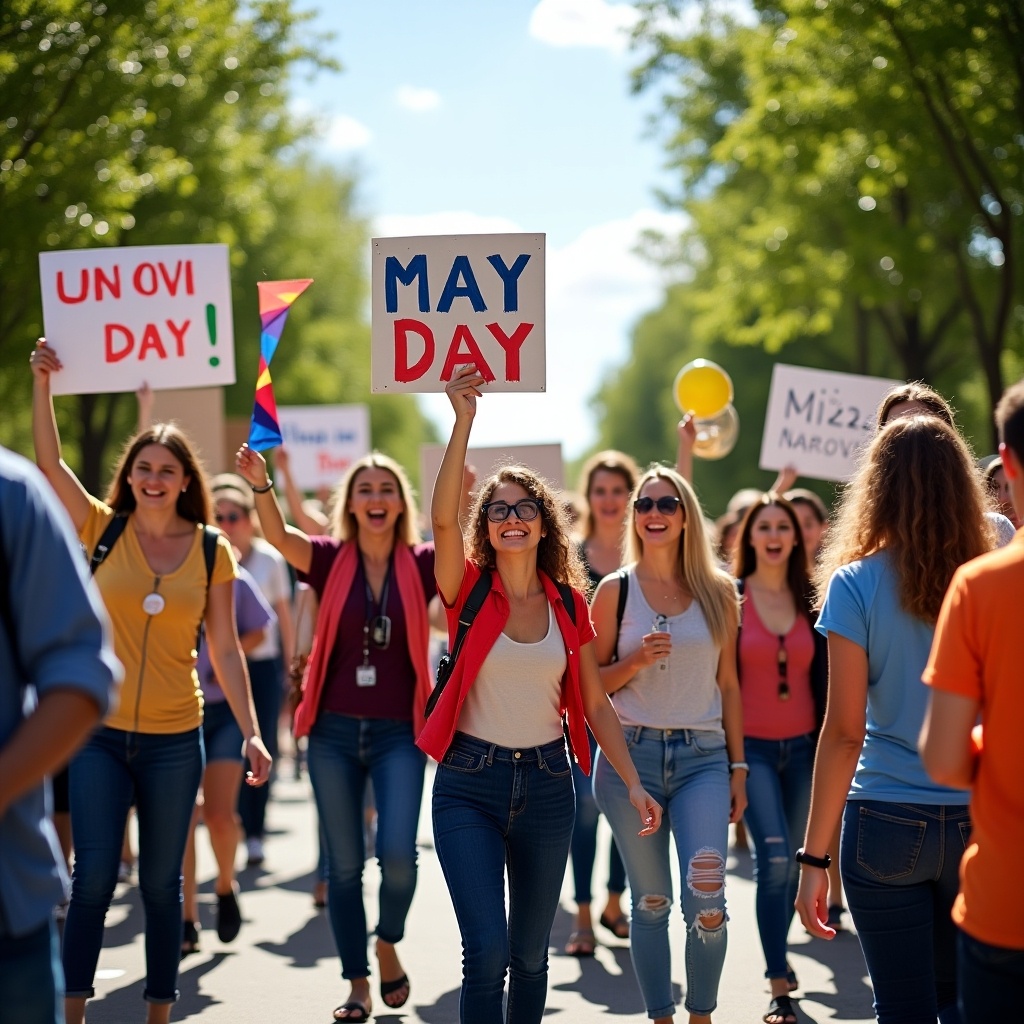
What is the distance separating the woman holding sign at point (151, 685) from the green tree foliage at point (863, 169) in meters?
8.32

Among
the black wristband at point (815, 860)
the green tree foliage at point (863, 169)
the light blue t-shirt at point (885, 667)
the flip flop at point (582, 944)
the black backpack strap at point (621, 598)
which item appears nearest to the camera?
the light blue t-shirt at point (885, 667)

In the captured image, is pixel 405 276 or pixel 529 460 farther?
pixel 529 460

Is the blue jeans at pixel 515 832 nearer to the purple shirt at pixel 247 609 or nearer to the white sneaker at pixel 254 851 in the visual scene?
the purple shirt at pixel 247 609

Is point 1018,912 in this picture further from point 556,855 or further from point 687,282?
point 687,282

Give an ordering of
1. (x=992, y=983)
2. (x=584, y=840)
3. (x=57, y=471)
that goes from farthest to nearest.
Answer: (x=584, y=840) < (x=57, y=471) < (x=992, y=983)

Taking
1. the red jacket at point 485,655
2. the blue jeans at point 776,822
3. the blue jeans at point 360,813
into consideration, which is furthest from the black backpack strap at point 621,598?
the blue jeans at point 776,822

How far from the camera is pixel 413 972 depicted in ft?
24.7

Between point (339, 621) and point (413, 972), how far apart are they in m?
2.02

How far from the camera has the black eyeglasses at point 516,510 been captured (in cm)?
535

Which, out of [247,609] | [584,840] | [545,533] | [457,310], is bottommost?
[584,840]

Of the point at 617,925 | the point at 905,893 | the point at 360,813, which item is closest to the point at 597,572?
the point at 617,925

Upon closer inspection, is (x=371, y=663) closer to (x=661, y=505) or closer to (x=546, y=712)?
(x=661, y=505)

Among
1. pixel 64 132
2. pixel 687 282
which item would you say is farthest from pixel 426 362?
pixel 687 282

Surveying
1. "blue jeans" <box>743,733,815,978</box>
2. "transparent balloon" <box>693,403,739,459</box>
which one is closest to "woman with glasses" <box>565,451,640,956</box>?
"transparent balloon" <box>693,403,739,459</box>
